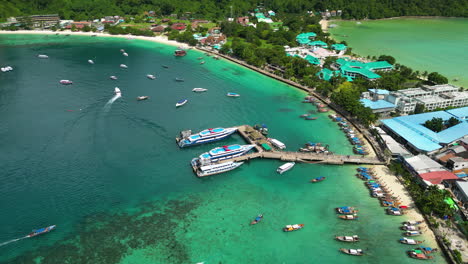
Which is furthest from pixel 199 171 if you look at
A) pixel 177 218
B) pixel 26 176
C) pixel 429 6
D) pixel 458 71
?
Answer: pixel 429 6

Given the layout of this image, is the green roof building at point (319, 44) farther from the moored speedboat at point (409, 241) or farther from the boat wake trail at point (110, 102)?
the moored speedboat at point (409, 241)

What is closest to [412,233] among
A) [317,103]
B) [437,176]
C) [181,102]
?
[437,176]

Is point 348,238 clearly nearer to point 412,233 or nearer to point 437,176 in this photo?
point 412,233

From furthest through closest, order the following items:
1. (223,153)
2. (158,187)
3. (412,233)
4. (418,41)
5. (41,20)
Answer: (41,20) < (418,41) < (223,153) < (158,187) < (412,233)

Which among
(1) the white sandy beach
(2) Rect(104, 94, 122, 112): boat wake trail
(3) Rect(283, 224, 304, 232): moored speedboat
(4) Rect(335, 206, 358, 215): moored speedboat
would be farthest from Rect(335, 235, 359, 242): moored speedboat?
(2) Rect(104, 94, 122, 112): boat wake trail

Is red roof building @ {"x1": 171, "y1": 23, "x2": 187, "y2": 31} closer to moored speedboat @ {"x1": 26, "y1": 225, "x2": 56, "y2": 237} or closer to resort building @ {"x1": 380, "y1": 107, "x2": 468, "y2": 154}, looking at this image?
resort building @ {"x1": 380, "y1": 107, "x2": 468, "y2": 154}

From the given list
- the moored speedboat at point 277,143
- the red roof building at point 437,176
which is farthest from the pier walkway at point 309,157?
the red roof building at point 437,176

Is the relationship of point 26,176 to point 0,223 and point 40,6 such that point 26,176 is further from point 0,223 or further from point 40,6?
point 40,6
